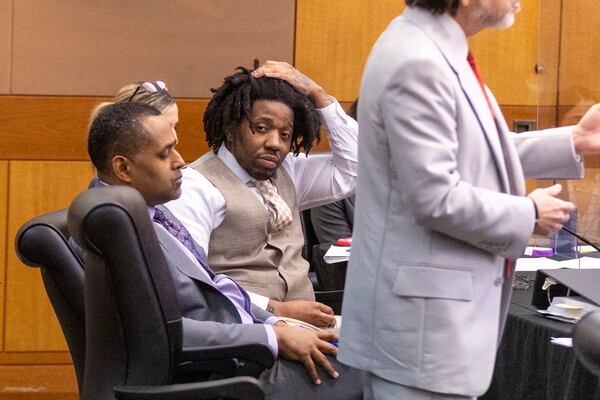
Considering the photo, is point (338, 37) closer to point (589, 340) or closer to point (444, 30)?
point (444, 30)

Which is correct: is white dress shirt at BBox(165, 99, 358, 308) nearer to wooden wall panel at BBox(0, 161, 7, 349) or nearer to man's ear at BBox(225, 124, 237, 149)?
man's ear at BBox(225, 124, 237, 149)

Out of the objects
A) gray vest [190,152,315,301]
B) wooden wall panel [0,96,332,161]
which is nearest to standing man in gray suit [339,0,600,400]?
gray vest [190,152,315,301]

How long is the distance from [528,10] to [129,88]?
2.64 meters

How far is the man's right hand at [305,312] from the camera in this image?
262cm

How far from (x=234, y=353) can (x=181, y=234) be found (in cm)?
38

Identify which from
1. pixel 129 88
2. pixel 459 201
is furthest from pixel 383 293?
pixel 129 88

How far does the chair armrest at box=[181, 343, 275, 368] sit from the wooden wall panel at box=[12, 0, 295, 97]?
2.75 meters

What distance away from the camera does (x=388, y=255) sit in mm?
1731

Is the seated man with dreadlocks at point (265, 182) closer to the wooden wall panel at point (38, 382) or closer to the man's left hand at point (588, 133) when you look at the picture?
the man's left hand at point (588, 133)

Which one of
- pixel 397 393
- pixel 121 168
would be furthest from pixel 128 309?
pixel 397 393

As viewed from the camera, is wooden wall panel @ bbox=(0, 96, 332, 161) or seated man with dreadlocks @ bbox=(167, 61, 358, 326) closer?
seated man with dreadlocks @ bbox=(167, 61, 358, 326)

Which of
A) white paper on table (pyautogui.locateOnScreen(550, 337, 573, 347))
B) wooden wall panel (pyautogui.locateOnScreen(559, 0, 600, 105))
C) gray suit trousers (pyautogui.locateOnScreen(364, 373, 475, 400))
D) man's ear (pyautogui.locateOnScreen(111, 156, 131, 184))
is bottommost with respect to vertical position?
gray suit trousers (pyautogui.locateOnScreen(364, 373, 475, 400))

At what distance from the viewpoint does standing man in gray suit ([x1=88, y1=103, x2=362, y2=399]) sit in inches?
90.7

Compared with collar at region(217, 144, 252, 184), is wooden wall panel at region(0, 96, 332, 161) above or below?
above
